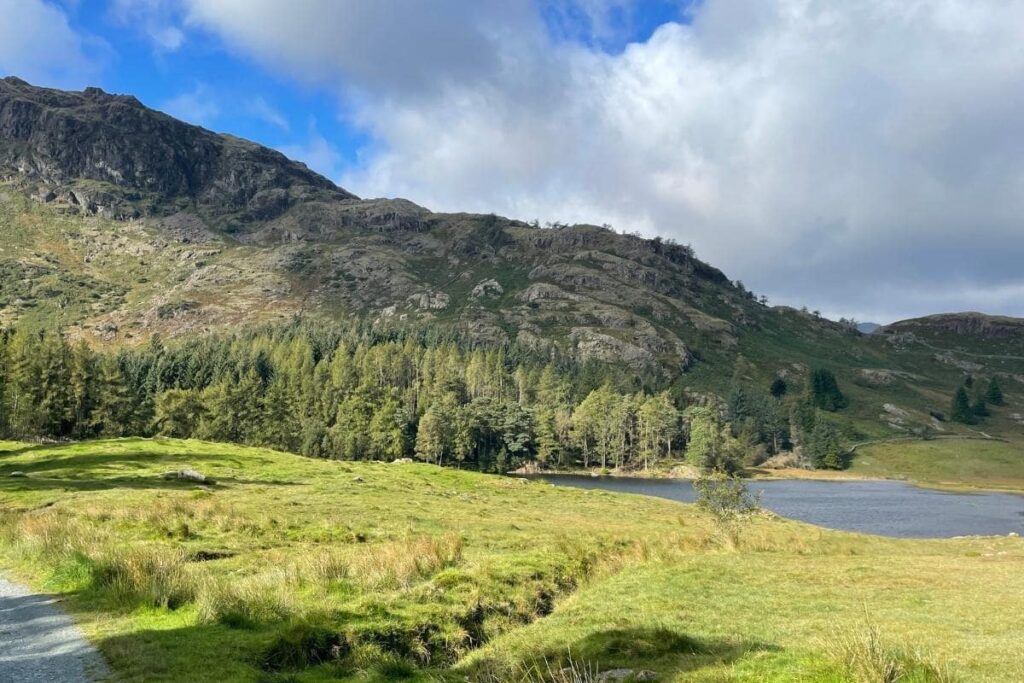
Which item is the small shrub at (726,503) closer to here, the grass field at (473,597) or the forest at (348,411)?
the grass field at (473,597)

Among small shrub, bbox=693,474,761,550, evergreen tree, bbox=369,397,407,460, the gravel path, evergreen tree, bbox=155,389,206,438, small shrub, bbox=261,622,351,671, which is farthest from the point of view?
evergreen tree, bbox=369,397,407,460

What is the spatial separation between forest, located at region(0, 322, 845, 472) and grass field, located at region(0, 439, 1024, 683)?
74634mm

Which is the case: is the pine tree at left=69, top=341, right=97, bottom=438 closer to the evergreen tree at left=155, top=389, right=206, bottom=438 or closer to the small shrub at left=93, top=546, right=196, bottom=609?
the evergreen tree at left=155, top=389, right=206, bottom=438

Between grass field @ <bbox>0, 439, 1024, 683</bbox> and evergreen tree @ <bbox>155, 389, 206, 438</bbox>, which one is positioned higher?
evergreen tree @ <bbox>155, 389, 206, 438</bbox>

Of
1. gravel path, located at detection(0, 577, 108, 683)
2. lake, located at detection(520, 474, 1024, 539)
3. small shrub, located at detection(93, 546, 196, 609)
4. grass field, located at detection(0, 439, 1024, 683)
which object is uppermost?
small shrub, located at detection(93, 546, 196, 609)

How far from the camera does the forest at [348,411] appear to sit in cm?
10888

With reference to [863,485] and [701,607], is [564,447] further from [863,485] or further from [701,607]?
[701,607]

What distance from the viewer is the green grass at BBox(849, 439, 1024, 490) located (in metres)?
164

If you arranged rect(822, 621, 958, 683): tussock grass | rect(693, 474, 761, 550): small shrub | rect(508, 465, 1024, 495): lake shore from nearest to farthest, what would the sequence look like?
rect(822, 621, 958, 683): tussock grass
rect(693, 474, 761, 550): small shrub
rect(508, 465, 1024, 495): lake shore

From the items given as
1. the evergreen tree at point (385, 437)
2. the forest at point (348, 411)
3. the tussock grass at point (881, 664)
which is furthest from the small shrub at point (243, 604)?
the evergreen tree at point (385, 437)

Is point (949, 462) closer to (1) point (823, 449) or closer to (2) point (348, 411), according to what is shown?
(1) point (823, 449)

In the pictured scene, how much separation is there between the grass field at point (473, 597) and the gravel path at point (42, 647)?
0.38m

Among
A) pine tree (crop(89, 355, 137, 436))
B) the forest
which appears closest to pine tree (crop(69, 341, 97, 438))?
the forest

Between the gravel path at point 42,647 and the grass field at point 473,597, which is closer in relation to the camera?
the gravel path at point 42,647
